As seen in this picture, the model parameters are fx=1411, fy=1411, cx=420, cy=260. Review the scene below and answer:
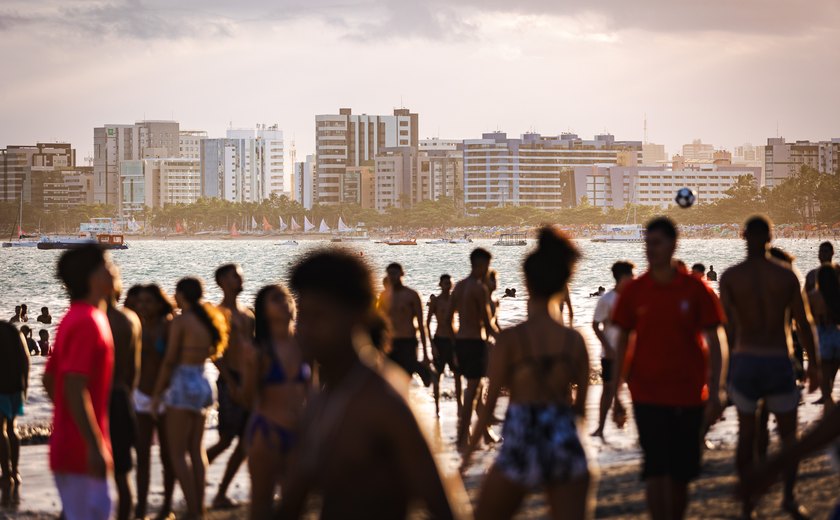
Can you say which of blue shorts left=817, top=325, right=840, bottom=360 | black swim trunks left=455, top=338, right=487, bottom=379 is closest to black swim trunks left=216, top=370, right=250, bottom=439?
black swim trunks left=455, top=338, right=487, bottom=379

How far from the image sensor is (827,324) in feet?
42.1

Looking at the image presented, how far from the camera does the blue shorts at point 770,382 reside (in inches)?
330

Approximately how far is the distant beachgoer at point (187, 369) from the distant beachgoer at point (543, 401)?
3104mm

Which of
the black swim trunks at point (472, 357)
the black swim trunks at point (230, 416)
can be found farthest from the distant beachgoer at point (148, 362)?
the black swim trunks at point (472, 357)

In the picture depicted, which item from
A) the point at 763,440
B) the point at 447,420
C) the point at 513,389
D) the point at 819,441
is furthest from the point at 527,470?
the point at 447,420

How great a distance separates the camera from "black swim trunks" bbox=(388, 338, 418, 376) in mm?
13914

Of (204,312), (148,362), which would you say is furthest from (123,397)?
(148,362)

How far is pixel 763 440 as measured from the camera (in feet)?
30.5

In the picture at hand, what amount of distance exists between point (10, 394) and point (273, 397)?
375cm

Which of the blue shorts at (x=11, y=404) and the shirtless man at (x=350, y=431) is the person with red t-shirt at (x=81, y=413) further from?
the blue shorts at (x=11, y=404)

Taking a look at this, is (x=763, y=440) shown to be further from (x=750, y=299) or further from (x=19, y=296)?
(x=19, y=296)

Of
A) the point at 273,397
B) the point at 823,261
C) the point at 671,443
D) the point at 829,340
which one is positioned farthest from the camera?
the point at 829,340

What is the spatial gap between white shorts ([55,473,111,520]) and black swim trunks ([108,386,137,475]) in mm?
1639

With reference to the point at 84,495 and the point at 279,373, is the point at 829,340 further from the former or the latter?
the point at 84,495
